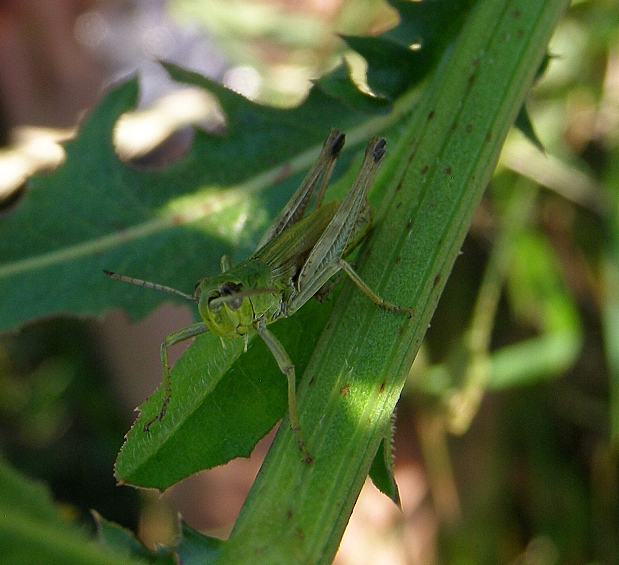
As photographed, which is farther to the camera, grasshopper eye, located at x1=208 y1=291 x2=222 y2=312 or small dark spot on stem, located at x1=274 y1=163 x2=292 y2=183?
small dark spot on stem, located at x1=274 y1=163 x2=292 y2=183

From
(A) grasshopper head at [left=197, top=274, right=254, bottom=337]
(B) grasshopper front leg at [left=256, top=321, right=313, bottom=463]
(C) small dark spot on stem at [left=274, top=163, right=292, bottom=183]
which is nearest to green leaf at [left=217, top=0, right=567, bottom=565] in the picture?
(B) grasshopper front leg at [left=256, top=321, right=313, bottom=463]

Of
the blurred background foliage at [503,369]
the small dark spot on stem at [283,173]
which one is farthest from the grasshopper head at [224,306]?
the blurred background foliage at [503,369]

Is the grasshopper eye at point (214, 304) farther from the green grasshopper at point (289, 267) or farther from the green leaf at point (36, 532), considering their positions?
the green leaf at point (36, 532)

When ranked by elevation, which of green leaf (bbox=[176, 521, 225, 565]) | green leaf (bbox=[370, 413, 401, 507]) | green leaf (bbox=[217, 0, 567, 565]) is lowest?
green leaf (bbox=[370, 413, 401, 507])

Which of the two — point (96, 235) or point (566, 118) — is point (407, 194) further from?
point (566, 118)

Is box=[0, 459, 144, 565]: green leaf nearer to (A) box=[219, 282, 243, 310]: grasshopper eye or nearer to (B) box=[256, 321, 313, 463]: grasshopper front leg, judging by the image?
(B) box=[256, 321, 313, 463]: grasshopper front leg

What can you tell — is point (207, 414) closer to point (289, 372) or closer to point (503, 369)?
point (289, 372)

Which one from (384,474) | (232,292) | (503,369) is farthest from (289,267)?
(503,369)

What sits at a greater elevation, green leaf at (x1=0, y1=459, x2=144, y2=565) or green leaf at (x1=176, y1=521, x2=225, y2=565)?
green leaf at (x1=0, y1=459, x2=144, y2=565)
